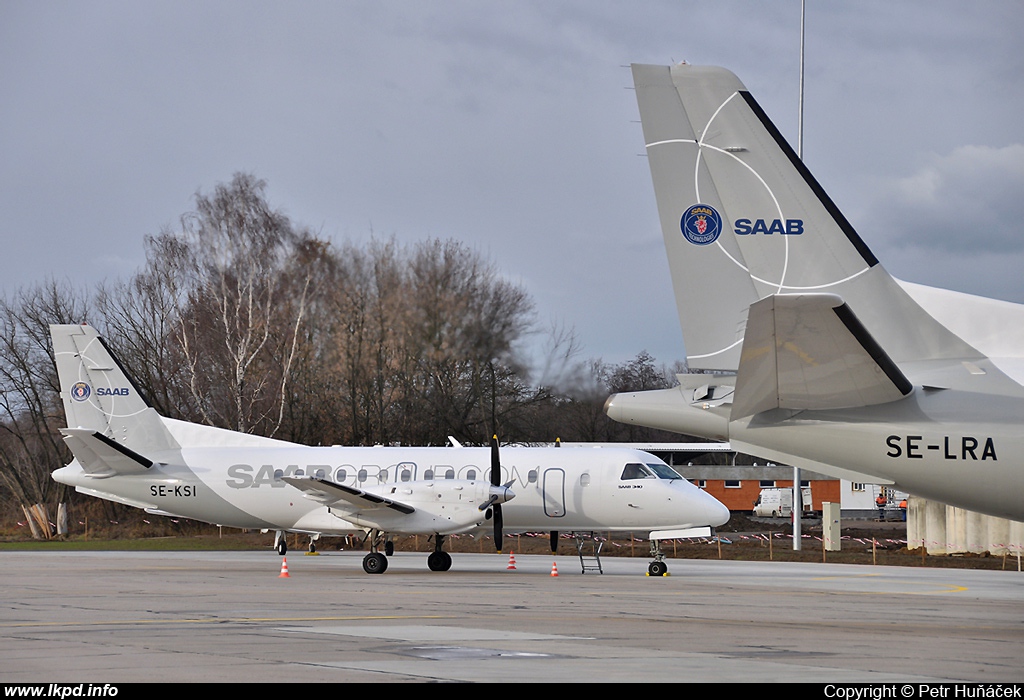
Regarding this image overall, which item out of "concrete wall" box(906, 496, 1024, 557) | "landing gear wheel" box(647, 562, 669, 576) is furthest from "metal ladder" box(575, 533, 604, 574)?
"concrete wall" box(906, 496, 1024, 557)

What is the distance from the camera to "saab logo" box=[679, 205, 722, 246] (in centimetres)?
1012

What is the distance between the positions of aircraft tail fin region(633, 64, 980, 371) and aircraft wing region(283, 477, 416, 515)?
13369 mm

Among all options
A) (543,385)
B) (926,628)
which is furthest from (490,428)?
(926,628)

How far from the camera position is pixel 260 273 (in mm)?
41812

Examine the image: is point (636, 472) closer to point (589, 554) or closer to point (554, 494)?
point (554, 494)

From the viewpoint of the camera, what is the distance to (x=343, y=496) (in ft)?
74.2

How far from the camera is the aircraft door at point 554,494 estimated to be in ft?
77.3

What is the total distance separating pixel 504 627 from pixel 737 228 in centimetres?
510

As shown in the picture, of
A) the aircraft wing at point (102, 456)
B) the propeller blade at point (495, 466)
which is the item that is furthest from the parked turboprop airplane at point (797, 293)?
the aircraft wing at point (102, 456)

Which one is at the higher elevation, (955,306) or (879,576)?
(955,306)

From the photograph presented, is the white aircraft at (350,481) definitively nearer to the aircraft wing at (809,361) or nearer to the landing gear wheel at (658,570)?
the landing gear wheel at (658,570)
